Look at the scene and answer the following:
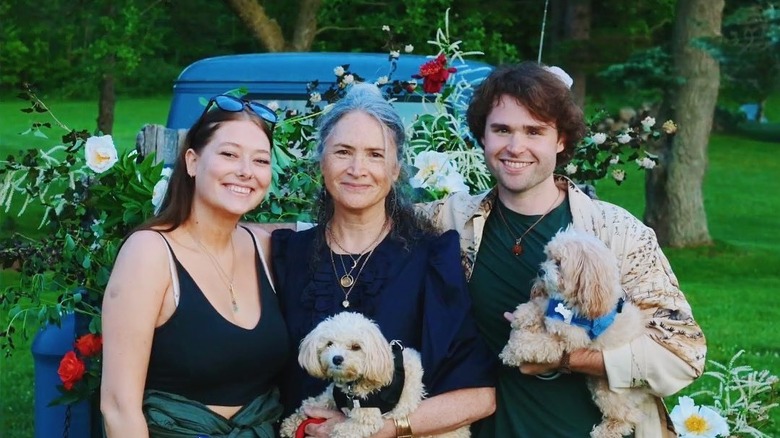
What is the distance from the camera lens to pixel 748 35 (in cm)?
1415

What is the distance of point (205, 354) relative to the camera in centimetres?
306

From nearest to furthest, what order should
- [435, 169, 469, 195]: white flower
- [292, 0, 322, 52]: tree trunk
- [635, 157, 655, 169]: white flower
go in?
[435, 169, 469, 195]: white flower
[635, 157, 655, 169]: white flower
[292, 0, 322, 52]: tree trunk

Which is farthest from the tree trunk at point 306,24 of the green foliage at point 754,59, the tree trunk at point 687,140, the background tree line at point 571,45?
the green foliage at point 754,59

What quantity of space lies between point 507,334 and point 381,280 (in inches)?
18.0

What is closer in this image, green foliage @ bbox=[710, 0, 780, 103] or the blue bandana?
the blue bandana

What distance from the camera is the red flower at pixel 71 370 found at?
3914 mm

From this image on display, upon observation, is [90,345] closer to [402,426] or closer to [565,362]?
[402,426]

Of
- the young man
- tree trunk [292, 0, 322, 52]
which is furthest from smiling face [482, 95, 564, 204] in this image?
tree trunk [292, 0, 322, 52]

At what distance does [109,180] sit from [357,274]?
1.41 metres

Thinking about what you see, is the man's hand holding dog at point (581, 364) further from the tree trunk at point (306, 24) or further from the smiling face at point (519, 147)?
the tree trunk at point (306, 24)

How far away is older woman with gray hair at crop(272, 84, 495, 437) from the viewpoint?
328 cm

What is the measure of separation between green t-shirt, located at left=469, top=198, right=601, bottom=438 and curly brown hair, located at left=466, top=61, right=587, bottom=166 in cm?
26

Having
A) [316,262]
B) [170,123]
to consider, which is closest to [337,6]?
[170,123]

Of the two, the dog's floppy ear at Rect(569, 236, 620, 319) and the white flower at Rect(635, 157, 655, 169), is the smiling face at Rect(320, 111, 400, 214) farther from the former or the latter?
the white flower at Rect(635, 157, 655, 169)
